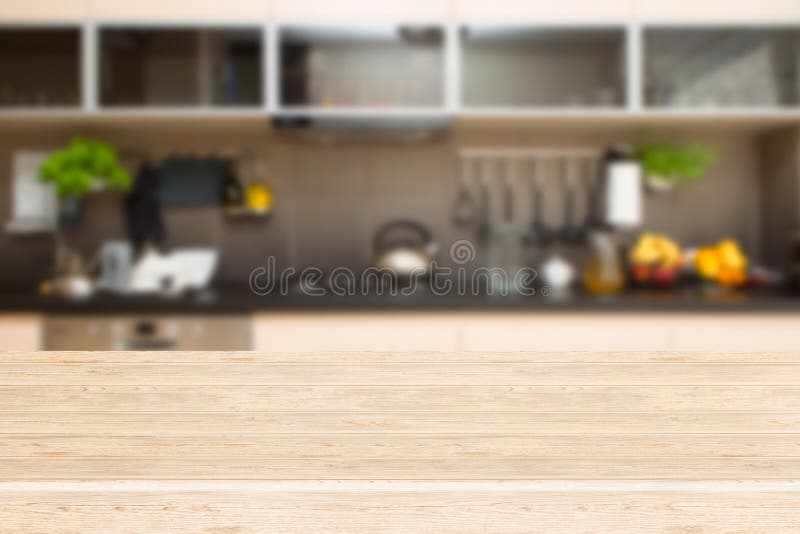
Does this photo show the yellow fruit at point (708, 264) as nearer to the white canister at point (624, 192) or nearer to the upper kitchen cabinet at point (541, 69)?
the white canister at point (624, 192)

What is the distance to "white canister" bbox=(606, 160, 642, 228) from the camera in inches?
95.5

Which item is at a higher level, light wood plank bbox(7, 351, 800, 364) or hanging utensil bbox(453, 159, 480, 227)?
hanging utensil bbox(453, 159, 480, 227)

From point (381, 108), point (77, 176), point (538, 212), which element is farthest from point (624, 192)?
point (77, 176)

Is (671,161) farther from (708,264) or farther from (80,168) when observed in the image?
(80,168)

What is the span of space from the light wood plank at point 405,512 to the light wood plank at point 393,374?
0.06m

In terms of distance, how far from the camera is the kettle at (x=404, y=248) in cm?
224

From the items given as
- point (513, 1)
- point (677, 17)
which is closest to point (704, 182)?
point (677, 17)

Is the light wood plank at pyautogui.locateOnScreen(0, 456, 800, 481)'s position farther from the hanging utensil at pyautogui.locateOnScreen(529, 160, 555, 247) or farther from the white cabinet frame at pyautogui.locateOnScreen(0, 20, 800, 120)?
the hanging utensil at pyautogui.locateOnScreen(529, 160, 555, 247)

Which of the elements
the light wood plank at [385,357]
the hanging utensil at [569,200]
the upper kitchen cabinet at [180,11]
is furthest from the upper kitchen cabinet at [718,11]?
the light wood plank at [385,357]

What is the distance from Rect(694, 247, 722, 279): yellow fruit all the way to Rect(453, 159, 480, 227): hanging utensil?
792 millimetres

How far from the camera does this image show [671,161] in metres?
2.42

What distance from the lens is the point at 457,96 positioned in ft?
7.49

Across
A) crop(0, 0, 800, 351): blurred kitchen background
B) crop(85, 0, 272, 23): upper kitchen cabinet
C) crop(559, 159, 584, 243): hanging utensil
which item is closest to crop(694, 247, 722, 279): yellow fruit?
crop(0, 0, 800, 351): blurred kitchen background

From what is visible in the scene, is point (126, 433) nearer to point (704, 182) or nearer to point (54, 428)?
point (54, 428)
